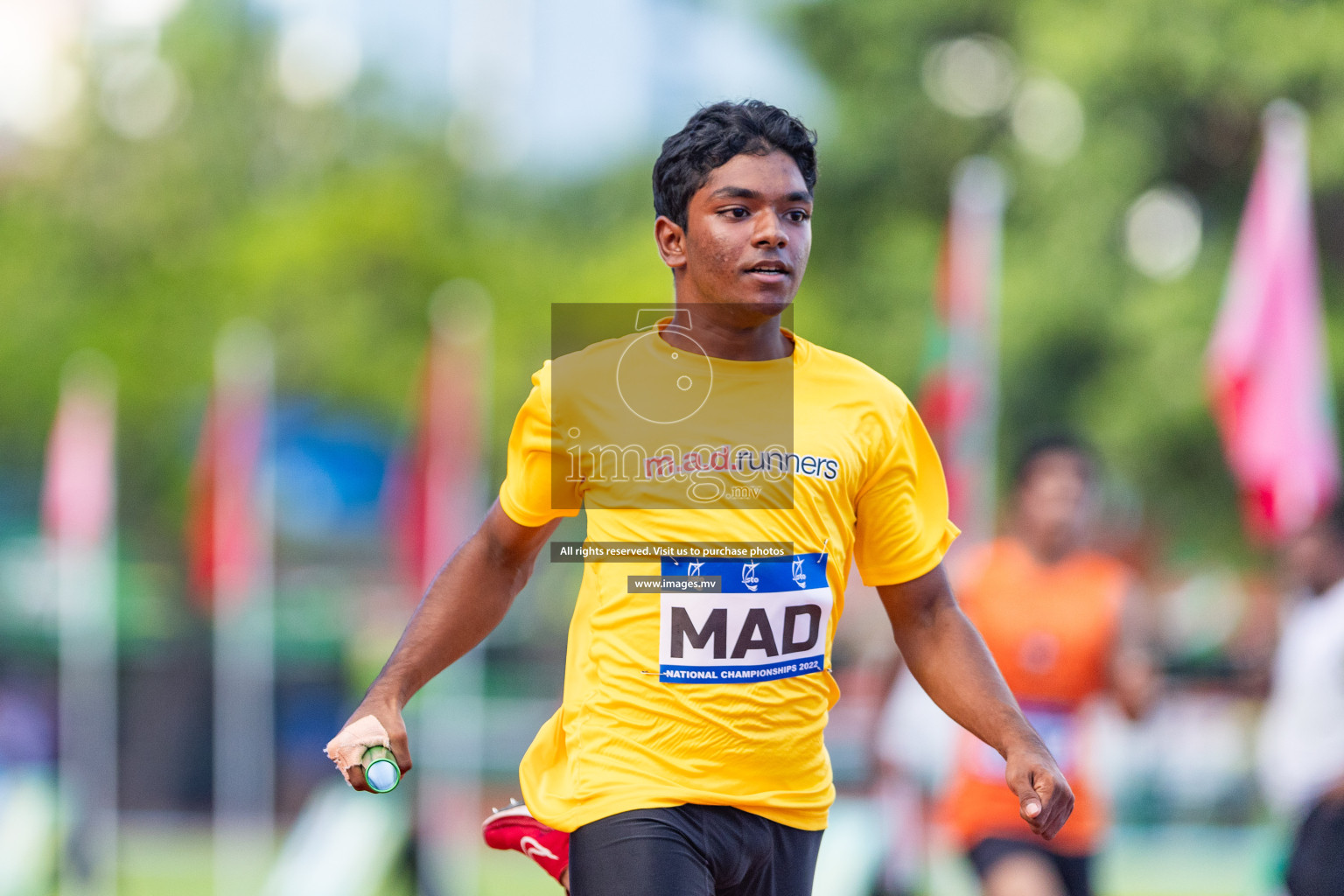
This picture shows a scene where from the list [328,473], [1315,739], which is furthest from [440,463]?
[328,473]

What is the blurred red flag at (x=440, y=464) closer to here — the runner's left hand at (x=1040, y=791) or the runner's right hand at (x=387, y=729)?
the runner's right hand at (x=387, y=729)

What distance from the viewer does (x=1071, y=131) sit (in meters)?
18.4

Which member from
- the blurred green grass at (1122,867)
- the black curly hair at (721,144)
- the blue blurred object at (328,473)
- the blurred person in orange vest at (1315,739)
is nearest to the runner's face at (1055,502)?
the blurred person in orange vest at (1315,739)

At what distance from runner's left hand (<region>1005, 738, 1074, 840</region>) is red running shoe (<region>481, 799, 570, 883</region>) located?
0.89m

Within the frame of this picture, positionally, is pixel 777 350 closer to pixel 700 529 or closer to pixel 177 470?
pixel 700 529

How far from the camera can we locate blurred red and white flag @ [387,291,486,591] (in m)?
13.0

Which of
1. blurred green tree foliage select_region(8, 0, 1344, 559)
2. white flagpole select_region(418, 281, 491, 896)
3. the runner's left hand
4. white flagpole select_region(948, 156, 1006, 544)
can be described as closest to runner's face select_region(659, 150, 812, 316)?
the runner's left hand

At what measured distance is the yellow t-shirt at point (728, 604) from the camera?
3.04m

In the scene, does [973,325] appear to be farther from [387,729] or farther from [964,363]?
[387,729]

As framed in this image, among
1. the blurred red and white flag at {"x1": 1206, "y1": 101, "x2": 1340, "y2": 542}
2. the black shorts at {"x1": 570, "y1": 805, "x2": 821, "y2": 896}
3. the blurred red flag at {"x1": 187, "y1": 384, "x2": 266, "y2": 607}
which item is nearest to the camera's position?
the black shorts at {"x1": 570, "y1": 805, "x2": 821, "y2": 896}

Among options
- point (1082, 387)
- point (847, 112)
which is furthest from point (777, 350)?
point (847, 112)

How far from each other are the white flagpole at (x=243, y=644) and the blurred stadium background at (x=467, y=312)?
0.11 metres

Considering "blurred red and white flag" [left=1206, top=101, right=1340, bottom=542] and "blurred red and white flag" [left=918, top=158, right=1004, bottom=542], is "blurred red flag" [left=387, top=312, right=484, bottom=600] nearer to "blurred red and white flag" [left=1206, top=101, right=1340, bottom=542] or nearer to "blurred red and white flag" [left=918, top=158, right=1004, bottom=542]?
"blurred red and white flag" [left=918, top=158, right=1004, bottom=542]

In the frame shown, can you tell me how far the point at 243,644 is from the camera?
48.1ft
